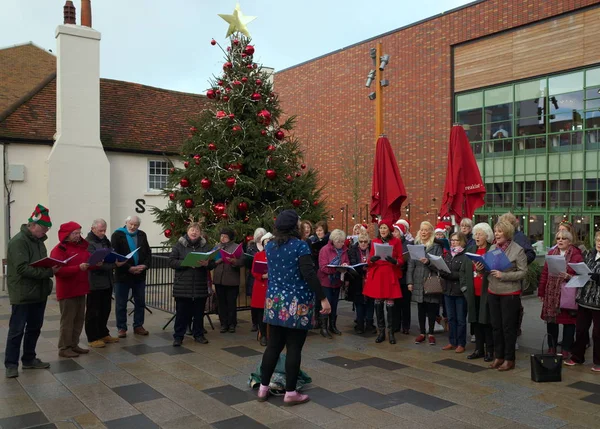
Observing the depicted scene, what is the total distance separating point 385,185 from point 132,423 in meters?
6.45

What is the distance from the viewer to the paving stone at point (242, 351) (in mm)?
7832

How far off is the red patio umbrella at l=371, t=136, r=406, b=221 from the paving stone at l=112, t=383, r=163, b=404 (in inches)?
216

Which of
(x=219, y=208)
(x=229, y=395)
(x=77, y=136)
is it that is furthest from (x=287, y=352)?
(x=77, y=136)

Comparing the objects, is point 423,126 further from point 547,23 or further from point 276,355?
point 276,355

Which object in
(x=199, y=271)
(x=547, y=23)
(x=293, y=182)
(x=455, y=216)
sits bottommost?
(x=199, y=271)

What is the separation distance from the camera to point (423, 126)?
3114cm

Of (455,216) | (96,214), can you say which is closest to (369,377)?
→ (455,216)

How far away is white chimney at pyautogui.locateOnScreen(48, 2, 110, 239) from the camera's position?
714 inches

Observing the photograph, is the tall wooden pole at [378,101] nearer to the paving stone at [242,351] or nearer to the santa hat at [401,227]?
the santa hat at [401,227]

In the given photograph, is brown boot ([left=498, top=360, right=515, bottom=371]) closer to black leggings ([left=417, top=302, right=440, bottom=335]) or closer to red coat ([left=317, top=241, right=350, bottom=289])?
black leggings ([left=417, top=302, right=440, bottom=335])

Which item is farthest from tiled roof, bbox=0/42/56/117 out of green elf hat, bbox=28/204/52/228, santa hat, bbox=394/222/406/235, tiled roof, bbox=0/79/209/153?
santa hat, bbox=394/222/406/235

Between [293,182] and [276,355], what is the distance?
21.5 ft

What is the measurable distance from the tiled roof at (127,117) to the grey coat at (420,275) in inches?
466

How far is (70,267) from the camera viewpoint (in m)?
7.15
